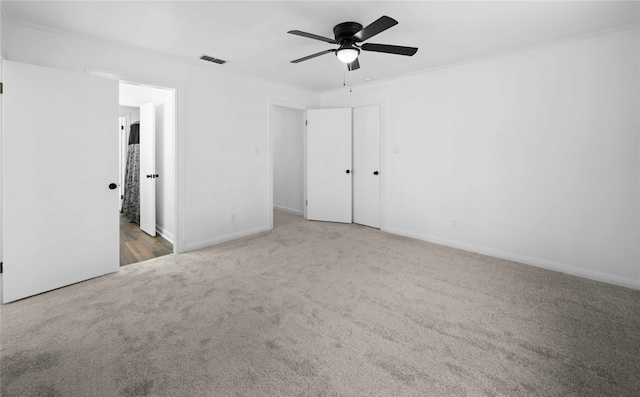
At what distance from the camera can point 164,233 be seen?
14.7 feet

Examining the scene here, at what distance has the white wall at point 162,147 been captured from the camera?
4.16 m

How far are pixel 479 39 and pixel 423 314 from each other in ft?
9.04

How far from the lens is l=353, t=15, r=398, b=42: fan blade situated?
6.84 ft

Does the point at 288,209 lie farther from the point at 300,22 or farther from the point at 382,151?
the point at 300,22

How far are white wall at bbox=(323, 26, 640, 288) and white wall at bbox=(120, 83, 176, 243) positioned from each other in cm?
327

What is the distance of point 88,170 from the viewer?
2885 millimetres

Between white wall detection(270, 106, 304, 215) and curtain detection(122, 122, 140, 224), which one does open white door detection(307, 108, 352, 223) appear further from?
curtain detection(122, 122, 140, 224)

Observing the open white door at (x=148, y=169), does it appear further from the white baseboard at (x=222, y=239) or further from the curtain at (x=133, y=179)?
the white baseboard at (x=222, y=239)

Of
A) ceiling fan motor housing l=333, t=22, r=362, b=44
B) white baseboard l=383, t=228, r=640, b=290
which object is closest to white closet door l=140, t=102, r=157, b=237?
ceiling fan motor housing l=333, t=22, r=362, b=44

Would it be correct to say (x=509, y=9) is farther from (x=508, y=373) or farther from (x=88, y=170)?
(x=88, y=170)

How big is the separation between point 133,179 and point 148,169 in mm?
1047

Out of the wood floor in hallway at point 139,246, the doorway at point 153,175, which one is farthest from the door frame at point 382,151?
the wood floor in hallway at point 139,246

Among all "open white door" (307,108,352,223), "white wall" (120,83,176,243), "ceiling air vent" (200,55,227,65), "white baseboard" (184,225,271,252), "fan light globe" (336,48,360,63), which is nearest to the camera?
"fan light globe" (336,48,360,63)

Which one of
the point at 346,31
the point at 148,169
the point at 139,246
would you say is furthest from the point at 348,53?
the point at 139,246
